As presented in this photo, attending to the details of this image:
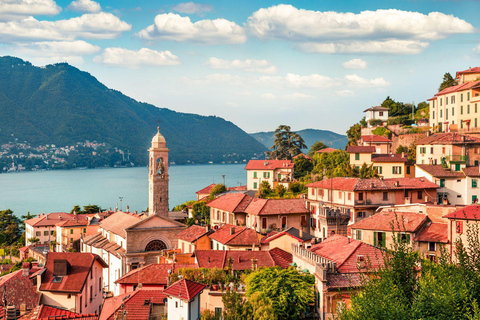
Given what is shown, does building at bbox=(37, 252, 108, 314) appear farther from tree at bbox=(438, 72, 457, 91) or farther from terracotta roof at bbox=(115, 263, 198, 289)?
tree at bbox=(438, 72, 457, 91)

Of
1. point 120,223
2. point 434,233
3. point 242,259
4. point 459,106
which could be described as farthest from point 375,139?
point 242,259

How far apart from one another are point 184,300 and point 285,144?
59.4m

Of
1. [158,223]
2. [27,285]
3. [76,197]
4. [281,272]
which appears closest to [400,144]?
[158,223]

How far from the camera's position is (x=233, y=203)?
48469 millimetres

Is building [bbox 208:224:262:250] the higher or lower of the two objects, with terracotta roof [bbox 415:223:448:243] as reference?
lower

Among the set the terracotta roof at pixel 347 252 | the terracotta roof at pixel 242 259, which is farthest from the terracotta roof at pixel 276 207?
the terracotta roof at pixel 347 252

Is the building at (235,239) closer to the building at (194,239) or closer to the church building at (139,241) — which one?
the building at (194,239)

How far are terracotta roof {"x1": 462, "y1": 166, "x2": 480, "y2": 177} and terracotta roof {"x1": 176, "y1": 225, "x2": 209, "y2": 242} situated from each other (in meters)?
20.5

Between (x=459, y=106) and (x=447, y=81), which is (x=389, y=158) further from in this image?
(x=447, y=81)

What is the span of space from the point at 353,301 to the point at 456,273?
2.84 m

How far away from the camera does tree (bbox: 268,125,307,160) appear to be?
7869 centimetres

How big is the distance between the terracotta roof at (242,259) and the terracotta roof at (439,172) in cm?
1787

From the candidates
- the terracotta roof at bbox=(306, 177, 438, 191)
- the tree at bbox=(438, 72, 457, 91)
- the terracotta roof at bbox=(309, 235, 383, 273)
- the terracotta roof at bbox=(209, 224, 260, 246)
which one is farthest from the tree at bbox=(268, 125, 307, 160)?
the terracotta roof at bbox=(309, 235, 383, 273)

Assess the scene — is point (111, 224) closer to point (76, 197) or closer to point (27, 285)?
point (27, 285)
